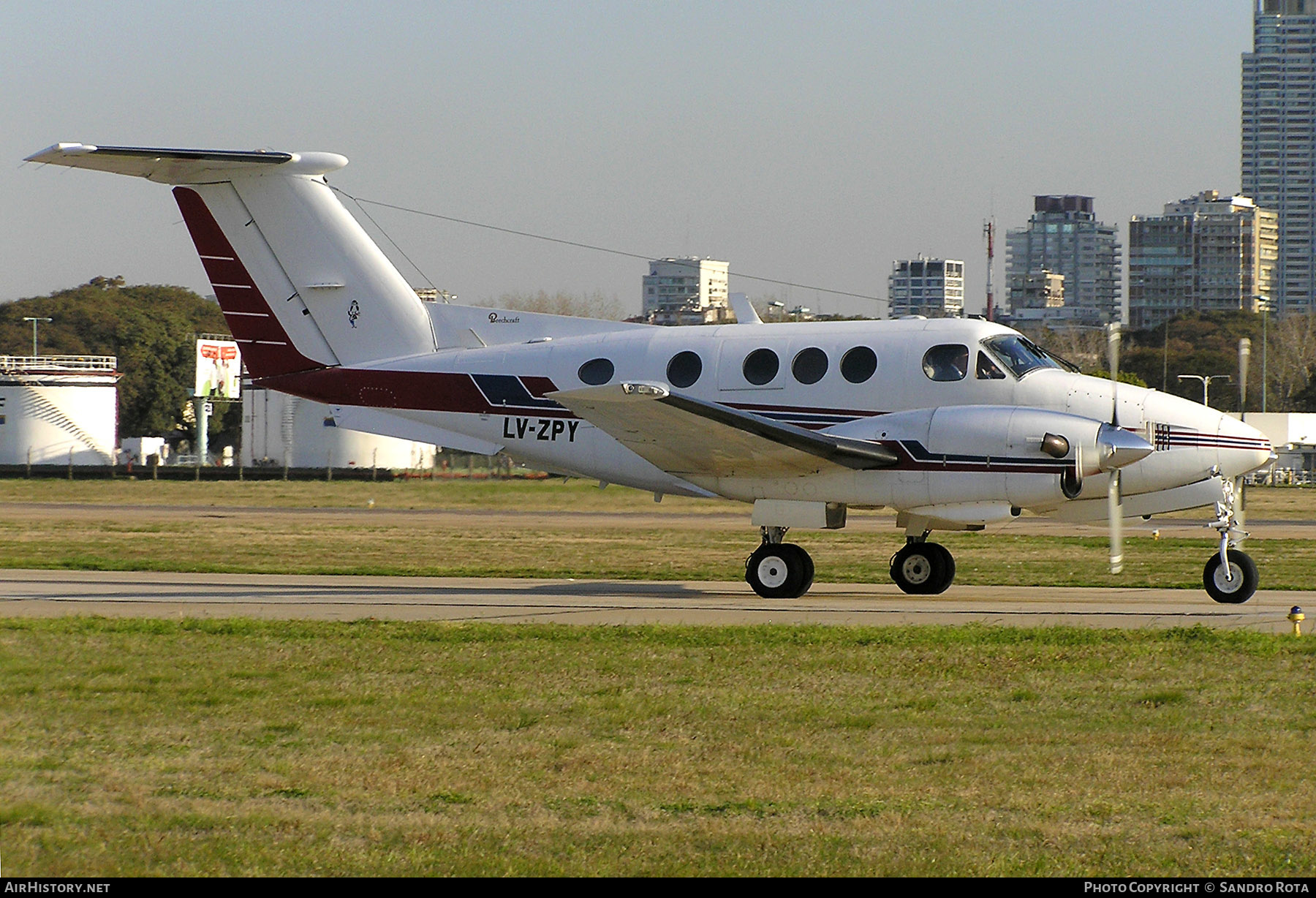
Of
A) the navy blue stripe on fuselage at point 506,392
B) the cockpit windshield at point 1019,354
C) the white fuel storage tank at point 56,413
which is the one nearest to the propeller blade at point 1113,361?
the cockpit windshield at point 1019,354

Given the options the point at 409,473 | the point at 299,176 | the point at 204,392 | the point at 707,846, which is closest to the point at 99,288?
the point at 204,392

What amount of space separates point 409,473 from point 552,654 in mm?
51090

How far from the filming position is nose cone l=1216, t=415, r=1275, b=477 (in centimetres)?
1711

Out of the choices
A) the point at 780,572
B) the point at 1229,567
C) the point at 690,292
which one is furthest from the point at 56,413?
the point at 1229,567

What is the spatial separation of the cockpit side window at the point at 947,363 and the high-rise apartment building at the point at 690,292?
5692mm

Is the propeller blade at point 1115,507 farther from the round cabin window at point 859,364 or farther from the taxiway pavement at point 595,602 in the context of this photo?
the round cabin window at point 859,364

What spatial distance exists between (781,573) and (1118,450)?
460 cm

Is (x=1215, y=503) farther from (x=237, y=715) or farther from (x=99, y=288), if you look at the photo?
(x=99, y=288)

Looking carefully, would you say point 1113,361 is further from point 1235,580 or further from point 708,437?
point 708,437

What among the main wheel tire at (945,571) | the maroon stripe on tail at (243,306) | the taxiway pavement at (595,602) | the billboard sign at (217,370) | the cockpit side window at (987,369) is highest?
the billboard sign at (217,370)

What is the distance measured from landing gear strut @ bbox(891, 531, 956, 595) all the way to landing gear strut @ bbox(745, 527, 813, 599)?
162cm

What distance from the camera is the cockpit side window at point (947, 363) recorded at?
17.9 metres

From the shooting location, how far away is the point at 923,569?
19.2 metres

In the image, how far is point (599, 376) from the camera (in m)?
19.7
